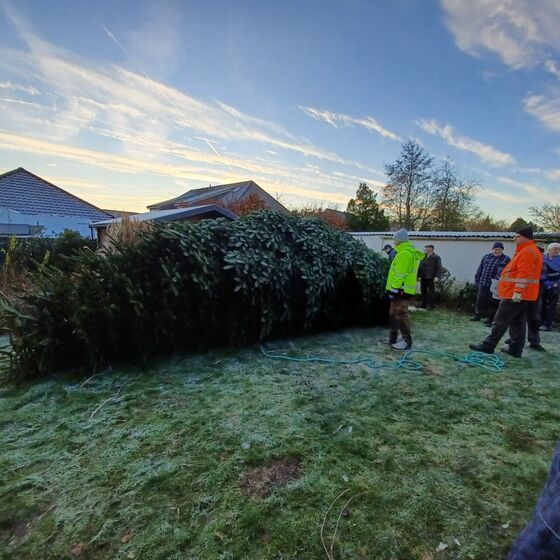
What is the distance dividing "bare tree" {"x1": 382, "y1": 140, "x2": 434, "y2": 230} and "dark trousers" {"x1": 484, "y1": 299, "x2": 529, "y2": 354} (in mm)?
21024

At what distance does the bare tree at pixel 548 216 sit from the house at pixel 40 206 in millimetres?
26403

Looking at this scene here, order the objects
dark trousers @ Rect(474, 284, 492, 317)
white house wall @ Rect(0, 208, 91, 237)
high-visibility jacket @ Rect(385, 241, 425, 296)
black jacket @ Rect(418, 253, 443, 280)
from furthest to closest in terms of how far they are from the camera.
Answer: white house wall @ Rect(0, 208, 91, 237) < black jacket @ Rect(418, 253, 443, 280) < dark trousers @ Rect(474, 284, 492, 317) < high-visibility jacket @ Rect(385, 241, 425, 296)

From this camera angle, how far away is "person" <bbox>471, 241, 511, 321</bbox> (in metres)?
6.11

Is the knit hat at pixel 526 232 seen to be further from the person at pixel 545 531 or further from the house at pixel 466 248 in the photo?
the house at pixel 466 248

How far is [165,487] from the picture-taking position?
68.5 inches

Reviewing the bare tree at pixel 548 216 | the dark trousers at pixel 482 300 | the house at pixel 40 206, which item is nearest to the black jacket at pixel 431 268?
the dark trousers at pixel 482 300

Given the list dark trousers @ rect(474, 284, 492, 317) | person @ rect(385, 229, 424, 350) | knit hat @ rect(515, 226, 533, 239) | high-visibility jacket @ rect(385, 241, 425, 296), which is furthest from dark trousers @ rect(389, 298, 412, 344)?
dark trousers @ rect(474, 284, 492, 317)

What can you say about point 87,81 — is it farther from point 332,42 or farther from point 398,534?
point 398,534

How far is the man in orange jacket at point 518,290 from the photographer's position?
388 cm

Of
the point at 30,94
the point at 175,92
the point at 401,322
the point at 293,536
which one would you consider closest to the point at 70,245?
the point at 30,94

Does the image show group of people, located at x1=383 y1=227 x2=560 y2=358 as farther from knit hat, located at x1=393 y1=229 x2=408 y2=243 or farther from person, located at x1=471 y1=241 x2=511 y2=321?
person, located at x1=471 y1=241 x2=511 y2=321

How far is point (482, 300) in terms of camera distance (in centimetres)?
664

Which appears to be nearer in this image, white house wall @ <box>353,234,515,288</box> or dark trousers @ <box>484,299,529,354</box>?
dark trousers @ <box>484,299,529,354</box>

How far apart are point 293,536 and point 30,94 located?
28.6ft
